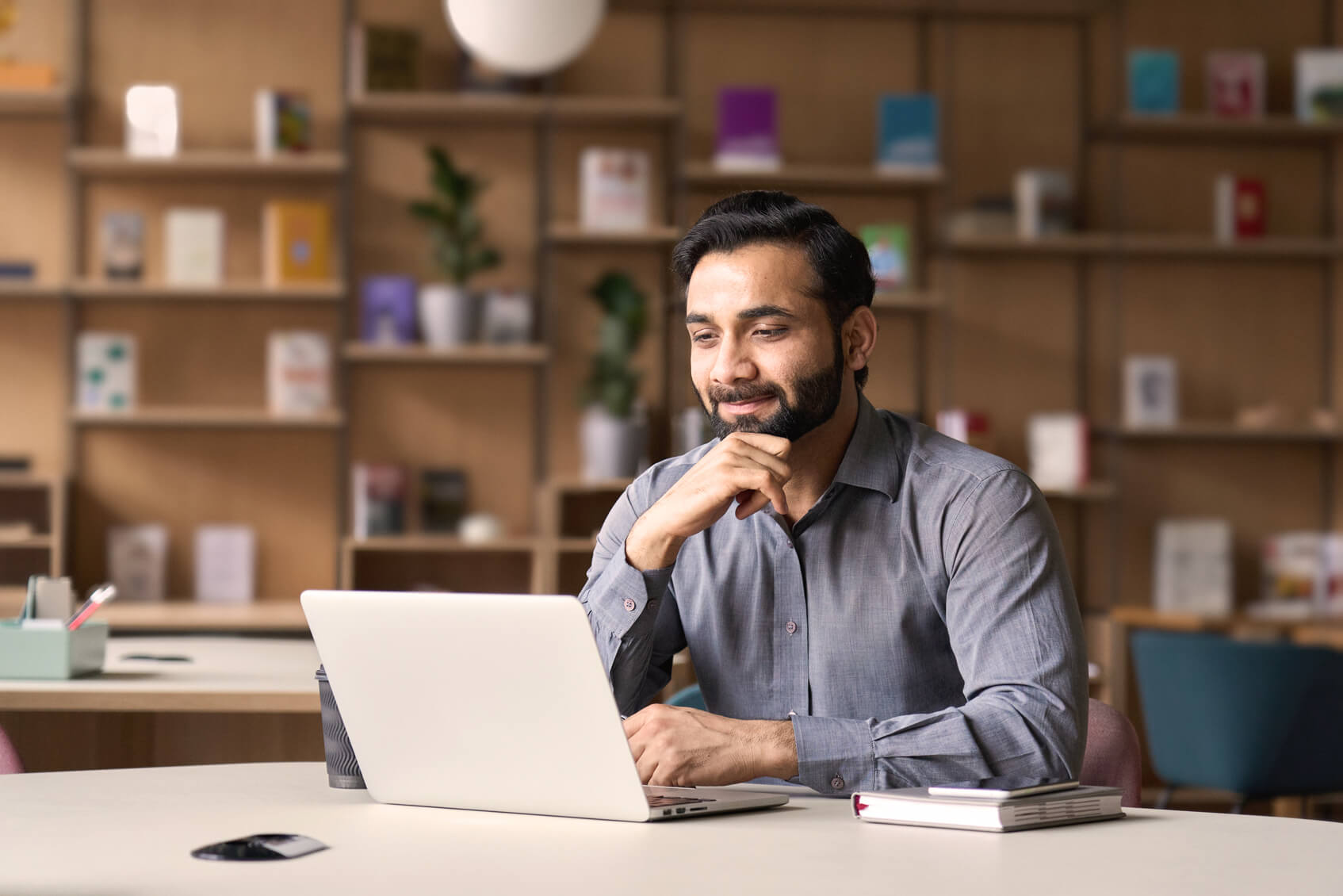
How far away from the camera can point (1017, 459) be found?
502 centimetres

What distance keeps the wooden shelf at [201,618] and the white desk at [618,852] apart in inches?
103

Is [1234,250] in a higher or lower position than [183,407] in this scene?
higher

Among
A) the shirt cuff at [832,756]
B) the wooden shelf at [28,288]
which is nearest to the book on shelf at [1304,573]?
the shirt cuff at [832,756]

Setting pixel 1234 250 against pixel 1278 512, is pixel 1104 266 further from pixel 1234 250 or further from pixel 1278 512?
pixel 1278 512

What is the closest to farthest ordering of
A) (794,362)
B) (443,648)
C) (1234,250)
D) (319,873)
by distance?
1. (319,873)
2. (443,648)
3. (794,362)
4. (1234,250)

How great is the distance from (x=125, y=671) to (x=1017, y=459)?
10.6ft

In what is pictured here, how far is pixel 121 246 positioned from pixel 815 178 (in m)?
2.18

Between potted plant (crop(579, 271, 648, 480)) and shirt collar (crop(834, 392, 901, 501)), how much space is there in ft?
8.93

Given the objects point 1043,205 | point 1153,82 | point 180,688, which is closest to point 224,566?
point 180,688

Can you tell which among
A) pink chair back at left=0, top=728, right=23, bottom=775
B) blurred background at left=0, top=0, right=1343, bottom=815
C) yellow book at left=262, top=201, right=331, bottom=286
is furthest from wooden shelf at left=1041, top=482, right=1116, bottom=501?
pink chair back at left=0, top=728, right=23, bottom=775

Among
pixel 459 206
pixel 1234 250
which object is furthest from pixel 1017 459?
pixel 459 206

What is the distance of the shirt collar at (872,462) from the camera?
1.78 meters

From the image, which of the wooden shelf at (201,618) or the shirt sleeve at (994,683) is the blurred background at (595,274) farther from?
the shirt sleeve at (994,683)

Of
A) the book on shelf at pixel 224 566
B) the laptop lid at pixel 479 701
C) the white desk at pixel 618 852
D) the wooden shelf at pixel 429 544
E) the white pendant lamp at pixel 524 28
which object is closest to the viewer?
the white desk at pixel 618 852
